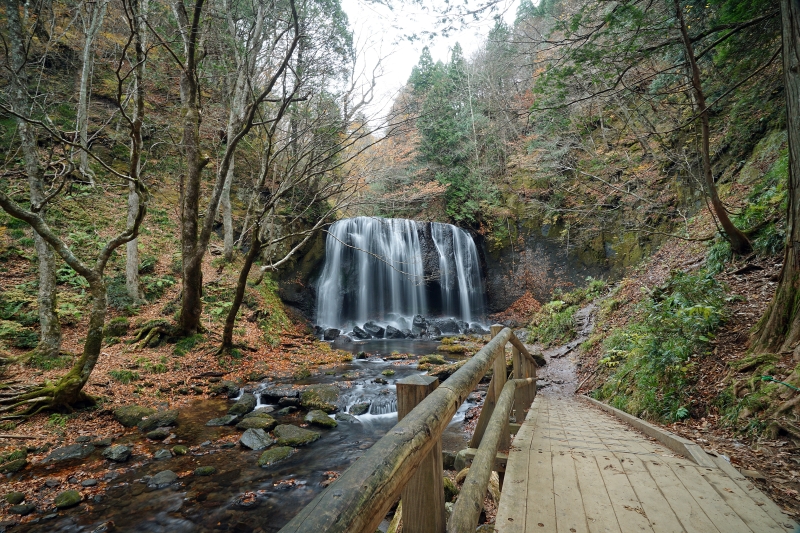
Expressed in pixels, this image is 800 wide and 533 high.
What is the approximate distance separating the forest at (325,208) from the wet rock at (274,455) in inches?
95.7

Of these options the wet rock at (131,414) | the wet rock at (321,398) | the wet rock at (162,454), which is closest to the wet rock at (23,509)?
the wet rock at (162,454)

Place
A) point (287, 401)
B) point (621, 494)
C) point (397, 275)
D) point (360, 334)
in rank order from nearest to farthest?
point (621, 494), point (287, 401), point (360, 334), point (397, 275)

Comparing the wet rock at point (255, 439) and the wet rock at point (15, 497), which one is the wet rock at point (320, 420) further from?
the wet rock at point (15, 497)

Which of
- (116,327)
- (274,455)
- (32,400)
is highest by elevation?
(116,327)

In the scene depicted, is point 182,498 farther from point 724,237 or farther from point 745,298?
point 724,237

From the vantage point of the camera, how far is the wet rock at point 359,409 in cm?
767

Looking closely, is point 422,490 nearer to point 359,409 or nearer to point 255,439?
point 255,439

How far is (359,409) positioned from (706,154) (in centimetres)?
727

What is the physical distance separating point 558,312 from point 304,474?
34.4 feet

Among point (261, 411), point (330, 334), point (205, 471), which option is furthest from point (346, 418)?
point (330, 334)

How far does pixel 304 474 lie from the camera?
203 inches

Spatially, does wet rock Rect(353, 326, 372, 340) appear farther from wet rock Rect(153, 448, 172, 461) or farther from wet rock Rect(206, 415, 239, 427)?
wet rock Rect(153, 448, 172, 461)

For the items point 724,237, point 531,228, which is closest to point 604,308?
point 724,237

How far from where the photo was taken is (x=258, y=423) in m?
6.45
